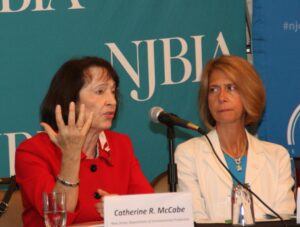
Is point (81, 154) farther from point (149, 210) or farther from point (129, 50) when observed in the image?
point (129, 50)

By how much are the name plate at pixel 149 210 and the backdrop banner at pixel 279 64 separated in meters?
2.34

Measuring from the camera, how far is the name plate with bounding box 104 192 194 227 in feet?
8.58

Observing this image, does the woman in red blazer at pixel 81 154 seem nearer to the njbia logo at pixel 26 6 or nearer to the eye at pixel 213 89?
the eye at pixel 213 89

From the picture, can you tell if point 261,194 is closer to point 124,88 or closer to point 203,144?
point 203,144

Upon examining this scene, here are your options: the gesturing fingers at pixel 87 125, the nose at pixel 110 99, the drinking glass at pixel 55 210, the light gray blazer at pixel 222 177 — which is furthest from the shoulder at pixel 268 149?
the drinking glass at pixel 55 210

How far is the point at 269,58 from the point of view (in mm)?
4934

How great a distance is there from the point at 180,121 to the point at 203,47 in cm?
192

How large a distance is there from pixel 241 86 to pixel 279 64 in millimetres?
764

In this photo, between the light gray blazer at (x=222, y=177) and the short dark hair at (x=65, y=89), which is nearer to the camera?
the short dark hair at (x=65, y=89)

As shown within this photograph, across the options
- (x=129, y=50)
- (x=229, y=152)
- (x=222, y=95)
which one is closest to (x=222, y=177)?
(x=229, y=152)

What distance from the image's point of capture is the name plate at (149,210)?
262 cm

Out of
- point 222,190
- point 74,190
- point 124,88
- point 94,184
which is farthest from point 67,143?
point 124,88

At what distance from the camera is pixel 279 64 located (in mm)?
4957

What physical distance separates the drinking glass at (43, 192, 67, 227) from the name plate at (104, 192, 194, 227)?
228 millimetres
